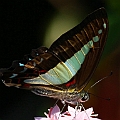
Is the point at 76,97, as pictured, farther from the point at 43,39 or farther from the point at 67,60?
the point at 43,39

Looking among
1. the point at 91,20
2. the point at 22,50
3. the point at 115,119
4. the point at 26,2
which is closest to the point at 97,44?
the point at 91,20

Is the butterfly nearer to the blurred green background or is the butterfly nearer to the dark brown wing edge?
the dark brown wing edge

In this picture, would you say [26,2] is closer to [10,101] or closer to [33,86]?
[10,101]

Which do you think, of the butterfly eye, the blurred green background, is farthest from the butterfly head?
the blurred green background

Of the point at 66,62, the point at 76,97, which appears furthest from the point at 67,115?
the point at 66,62

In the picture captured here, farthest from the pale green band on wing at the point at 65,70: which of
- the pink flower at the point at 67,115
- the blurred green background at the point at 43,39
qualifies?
the blurred green background at the point at 43,39

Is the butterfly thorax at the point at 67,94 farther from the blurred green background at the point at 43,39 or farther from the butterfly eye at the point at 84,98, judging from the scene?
the blurred green background at the point at 43,39
